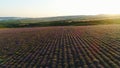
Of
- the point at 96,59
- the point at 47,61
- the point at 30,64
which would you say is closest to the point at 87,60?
the point at 96,59

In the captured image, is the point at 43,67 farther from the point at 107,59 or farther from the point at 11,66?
the point at 107,59

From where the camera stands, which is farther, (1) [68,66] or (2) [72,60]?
(2) [72,60]

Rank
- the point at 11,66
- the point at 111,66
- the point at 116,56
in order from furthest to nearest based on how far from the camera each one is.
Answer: the point at 116,56, the point at 11,66, the point at 111,66

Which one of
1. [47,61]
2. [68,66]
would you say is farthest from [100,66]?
[47,61]

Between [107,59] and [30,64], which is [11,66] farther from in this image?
[107,59]

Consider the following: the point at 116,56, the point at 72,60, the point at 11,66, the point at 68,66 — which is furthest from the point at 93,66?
the point at 11,66

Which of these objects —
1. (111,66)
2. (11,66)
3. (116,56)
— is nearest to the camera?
(111,66)

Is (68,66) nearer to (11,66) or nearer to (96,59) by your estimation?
(96,59)

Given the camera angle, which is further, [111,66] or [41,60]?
[41,60]
